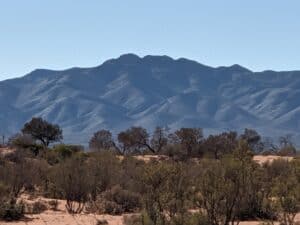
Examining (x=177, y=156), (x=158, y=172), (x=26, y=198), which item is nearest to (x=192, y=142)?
(x=177, y=156)

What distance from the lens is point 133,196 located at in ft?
99.2

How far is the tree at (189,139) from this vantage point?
65.5m

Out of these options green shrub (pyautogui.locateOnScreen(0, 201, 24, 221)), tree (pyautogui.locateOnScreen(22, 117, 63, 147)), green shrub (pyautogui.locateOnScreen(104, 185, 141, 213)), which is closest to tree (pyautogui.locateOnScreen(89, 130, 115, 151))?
tree (pyautogui.locateOnScreen(22, 117, 63, 147))

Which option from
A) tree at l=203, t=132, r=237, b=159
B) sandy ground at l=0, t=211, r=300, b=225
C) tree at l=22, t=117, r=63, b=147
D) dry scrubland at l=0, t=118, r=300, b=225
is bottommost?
sandy ground at l=0, t=211, r=300, b=225

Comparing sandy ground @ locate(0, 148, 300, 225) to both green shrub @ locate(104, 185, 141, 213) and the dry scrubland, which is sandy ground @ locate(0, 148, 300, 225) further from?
green shrub @ locate(104, 185, 141, 213)

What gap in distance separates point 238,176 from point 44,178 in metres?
21.0

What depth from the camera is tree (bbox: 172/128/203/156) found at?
65488 millimetres

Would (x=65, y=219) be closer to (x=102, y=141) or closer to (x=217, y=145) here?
(x=217, y=145)

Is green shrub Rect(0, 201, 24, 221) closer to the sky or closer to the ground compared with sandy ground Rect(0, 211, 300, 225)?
closer to the sky

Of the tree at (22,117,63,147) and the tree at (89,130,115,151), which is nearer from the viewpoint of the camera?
the tree at (22,117,63,147)

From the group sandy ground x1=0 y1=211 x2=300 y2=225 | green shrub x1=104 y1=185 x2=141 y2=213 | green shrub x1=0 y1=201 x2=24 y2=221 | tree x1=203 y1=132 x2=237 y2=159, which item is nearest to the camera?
sandy ground x1=0 y1=211 x2=300 y2=225

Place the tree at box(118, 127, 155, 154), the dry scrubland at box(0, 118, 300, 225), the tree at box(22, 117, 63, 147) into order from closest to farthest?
the dry scrubland at box(0, 118, 300, 225), the tree at box(22, 117, 63, 147), the tree at box(118, 127, 155, 154)

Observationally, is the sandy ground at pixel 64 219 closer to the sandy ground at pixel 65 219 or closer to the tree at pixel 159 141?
the sandy ground at pixel 65 219

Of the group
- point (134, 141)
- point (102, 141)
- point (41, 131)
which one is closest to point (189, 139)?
point (134, 141)
